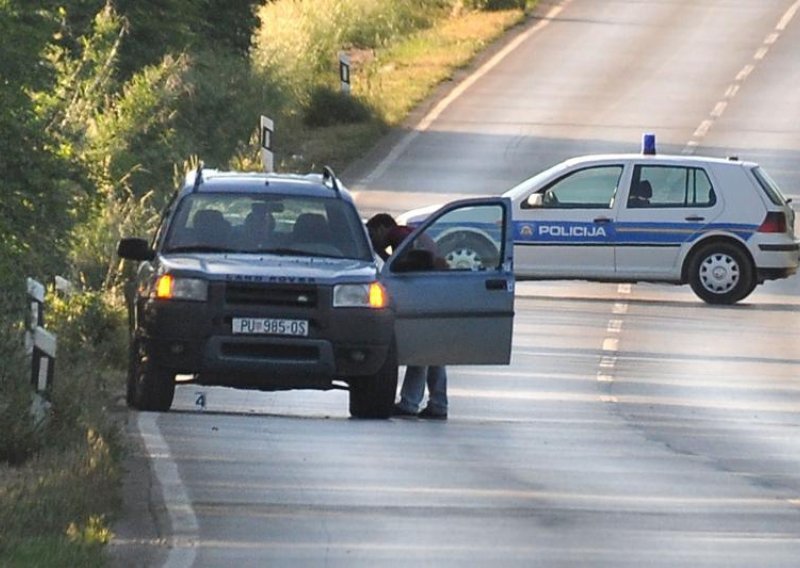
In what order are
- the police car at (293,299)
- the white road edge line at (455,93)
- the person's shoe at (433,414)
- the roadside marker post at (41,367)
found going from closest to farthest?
the roadside marker post at (41,367) → the police car at (293,299) → the person's shoe at (433,414) → the white road edge line at (455,93)

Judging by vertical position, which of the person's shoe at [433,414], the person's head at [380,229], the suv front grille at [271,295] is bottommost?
the person's shoe at [433,414]

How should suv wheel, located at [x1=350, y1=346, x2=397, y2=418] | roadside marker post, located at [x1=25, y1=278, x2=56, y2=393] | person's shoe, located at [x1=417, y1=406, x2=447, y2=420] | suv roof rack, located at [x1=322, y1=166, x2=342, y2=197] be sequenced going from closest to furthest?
roadside marker post, located at [x1=25, y1=278, x2=56, y2=393] → suv wheel, located at [x1=350, y1=346, x2=397, y2=418] → suv roof rack, located at [x1=322, y1=166, x2=342, y2=197] → person's shoe, located at [x1=417, y1=406, x2=447, y2=420]

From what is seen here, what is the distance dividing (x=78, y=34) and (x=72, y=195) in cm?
1522

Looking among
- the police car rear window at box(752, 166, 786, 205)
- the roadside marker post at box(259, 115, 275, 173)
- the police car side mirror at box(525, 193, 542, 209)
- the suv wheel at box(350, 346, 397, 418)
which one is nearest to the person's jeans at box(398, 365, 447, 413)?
the suv wheel at box(350, 346, 397, 418)

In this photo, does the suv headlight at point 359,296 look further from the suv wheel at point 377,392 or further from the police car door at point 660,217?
the police car door at point 660,217

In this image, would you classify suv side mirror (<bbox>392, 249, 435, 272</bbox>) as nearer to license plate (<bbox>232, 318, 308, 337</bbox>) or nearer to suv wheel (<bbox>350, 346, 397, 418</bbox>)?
suv wheel (<bbox>350, 346, 397, 418</bbox>)

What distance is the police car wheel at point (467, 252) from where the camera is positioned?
1741 centimetres

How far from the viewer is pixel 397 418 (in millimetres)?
17422

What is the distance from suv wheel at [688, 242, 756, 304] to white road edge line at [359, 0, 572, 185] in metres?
9.43

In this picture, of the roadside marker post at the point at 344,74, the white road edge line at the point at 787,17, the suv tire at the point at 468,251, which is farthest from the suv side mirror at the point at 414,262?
the white road edge line at the point at 787,17

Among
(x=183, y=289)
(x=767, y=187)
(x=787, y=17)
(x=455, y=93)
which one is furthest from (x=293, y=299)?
(x=787, y=17)

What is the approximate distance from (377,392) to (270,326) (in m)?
1.14

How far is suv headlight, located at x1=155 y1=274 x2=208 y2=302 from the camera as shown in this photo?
1561 centimetres

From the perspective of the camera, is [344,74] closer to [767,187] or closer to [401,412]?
[767,187]
